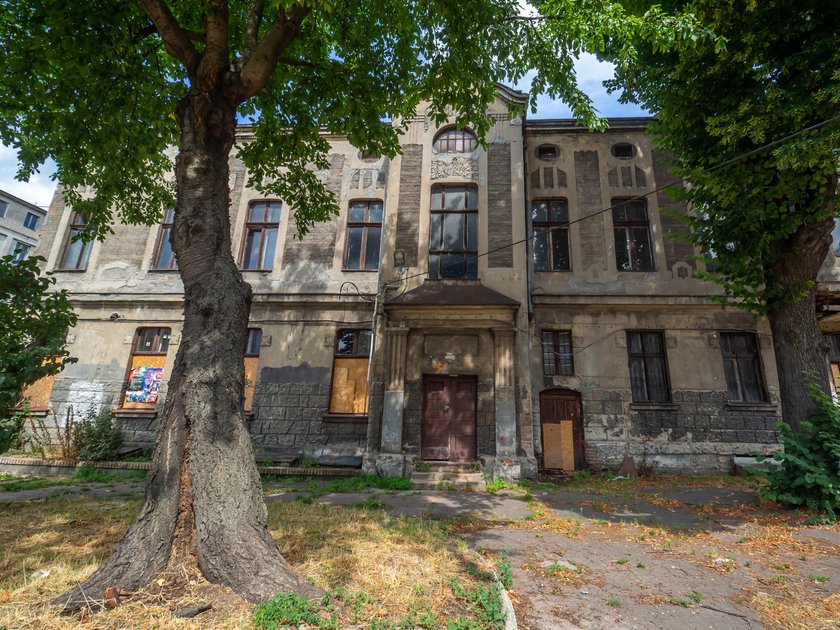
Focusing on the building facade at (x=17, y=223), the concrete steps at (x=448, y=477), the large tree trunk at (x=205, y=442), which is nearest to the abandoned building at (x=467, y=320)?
the concrete steps at (x=448, y=477)

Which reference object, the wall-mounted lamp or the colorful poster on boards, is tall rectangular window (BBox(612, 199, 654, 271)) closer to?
the wall-mounted lamp

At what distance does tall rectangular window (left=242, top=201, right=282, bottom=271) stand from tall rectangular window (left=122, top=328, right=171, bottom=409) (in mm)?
3248

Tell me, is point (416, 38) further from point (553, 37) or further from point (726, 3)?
point (726, 3)

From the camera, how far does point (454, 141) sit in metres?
12.1

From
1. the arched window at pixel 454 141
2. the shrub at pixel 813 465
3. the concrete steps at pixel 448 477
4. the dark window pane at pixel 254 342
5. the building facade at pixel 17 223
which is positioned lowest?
the concrete steps at pixel 448 477

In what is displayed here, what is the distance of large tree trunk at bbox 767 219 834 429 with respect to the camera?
683 cm

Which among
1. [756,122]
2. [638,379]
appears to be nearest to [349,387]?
[638,379]

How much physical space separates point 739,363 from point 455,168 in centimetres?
963

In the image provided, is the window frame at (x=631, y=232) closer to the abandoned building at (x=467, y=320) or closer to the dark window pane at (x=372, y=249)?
the abandoned building at (x=467, y=320)

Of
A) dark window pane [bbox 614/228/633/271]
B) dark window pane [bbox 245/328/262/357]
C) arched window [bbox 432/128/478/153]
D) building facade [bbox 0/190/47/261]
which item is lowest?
dark window pane [bbox 245/328/262/357]

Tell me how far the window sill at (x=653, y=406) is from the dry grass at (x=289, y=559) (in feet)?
25.7

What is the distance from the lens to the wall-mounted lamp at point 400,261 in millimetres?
10898

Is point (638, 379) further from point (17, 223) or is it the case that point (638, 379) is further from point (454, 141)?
point (17, 223)

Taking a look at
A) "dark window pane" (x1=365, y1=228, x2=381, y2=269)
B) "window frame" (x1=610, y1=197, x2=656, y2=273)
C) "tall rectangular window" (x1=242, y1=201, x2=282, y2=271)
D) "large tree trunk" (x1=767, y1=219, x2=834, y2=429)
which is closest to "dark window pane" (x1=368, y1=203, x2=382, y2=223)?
"dark window pane" (x1=365, y1=228, x2=381, y2=269)
